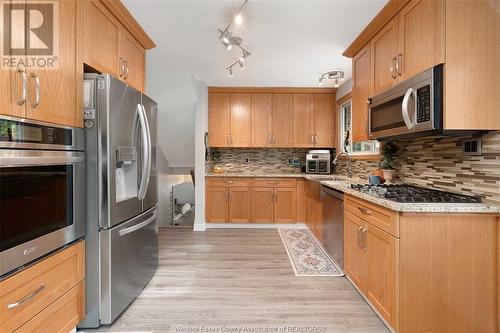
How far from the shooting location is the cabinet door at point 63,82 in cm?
123

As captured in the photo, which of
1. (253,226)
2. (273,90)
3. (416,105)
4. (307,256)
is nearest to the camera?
(416,105)

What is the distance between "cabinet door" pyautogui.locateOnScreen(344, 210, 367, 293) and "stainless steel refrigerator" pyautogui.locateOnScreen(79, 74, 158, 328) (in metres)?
1.84

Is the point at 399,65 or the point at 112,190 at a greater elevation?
the point at 399,65

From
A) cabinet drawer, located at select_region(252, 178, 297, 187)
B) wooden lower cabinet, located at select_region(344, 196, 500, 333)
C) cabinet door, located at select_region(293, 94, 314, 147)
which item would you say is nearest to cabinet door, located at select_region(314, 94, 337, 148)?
cabinet door, located at select_region(293, 94, 314, 147)

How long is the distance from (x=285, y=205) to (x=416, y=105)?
288 cm

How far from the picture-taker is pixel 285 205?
167 inches

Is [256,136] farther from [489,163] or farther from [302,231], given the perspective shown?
[489,163]

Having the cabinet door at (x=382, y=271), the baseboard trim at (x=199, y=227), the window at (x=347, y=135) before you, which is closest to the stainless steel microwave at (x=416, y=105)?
the cabinet door at (x=382, y=271)

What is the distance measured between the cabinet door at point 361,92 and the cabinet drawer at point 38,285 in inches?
104

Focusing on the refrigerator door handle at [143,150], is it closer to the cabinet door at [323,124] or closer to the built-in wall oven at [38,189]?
the built-in wall oven at [38,189]

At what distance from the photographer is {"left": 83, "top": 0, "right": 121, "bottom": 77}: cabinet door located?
5.46 ft

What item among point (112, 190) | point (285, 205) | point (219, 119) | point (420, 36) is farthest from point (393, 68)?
point (219, 119)

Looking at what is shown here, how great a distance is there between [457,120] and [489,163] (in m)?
0.37

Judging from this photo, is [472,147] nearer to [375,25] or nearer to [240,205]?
[375,25]
